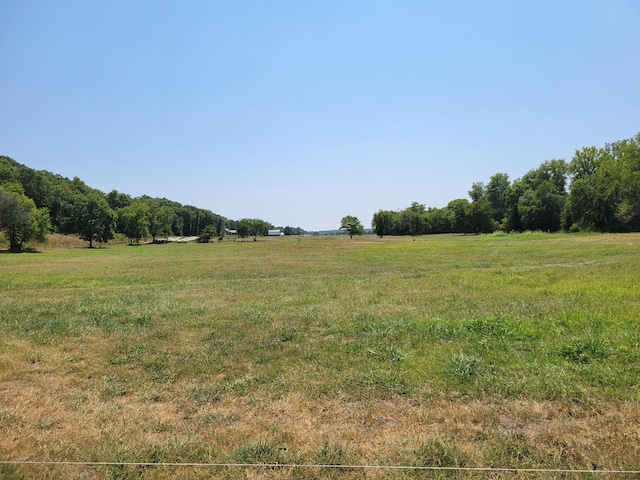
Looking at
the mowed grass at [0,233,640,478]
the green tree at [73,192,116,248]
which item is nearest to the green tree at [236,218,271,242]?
the green tree at [73,192,116,248]

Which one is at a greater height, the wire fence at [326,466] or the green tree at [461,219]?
the green tree at [461,219]

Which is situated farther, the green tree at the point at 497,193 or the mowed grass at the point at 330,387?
the green tree at the point at 497,193

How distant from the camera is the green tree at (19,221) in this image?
55219 mm

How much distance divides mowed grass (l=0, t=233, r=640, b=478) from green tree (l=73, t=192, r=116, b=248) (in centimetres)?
8769

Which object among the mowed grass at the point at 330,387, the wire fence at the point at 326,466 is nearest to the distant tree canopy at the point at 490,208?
the mowed grass at the point at 330,387

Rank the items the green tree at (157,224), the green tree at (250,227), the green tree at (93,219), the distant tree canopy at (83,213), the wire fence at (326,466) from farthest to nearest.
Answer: the green tree at (250,227)
the green tree at (157,224)
the distant tree canopy at (83,213)
the green tree at (93,219)
the wire fence at (326,466)

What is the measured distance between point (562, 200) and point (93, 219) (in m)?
123

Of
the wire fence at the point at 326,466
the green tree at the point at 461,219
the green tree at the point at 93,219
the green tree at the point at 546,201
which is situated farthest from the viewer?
the green tree at the point at 461,219

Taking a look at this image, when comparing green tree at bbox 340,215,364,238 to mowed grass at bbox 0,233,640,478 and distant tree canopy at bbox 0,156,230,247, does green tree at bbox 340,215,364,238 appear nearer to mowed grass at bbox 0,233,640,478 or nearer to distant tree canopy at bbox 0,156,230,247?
distant tree canopy at bbox 0,156,230,247

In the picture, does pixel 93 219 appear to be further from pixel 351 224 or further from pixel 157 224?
pixel 351 224

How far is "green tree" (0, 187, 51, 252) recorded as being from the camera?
55.2 m

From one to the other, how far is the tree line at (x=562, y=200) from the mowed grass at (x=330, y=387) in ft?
232

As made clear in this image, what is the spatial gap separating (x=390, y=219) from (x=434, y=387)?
560 feet

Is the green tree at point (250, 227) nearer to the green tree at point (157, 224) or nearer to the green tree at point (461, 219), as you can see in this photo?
the green tree at point (157, 224)
